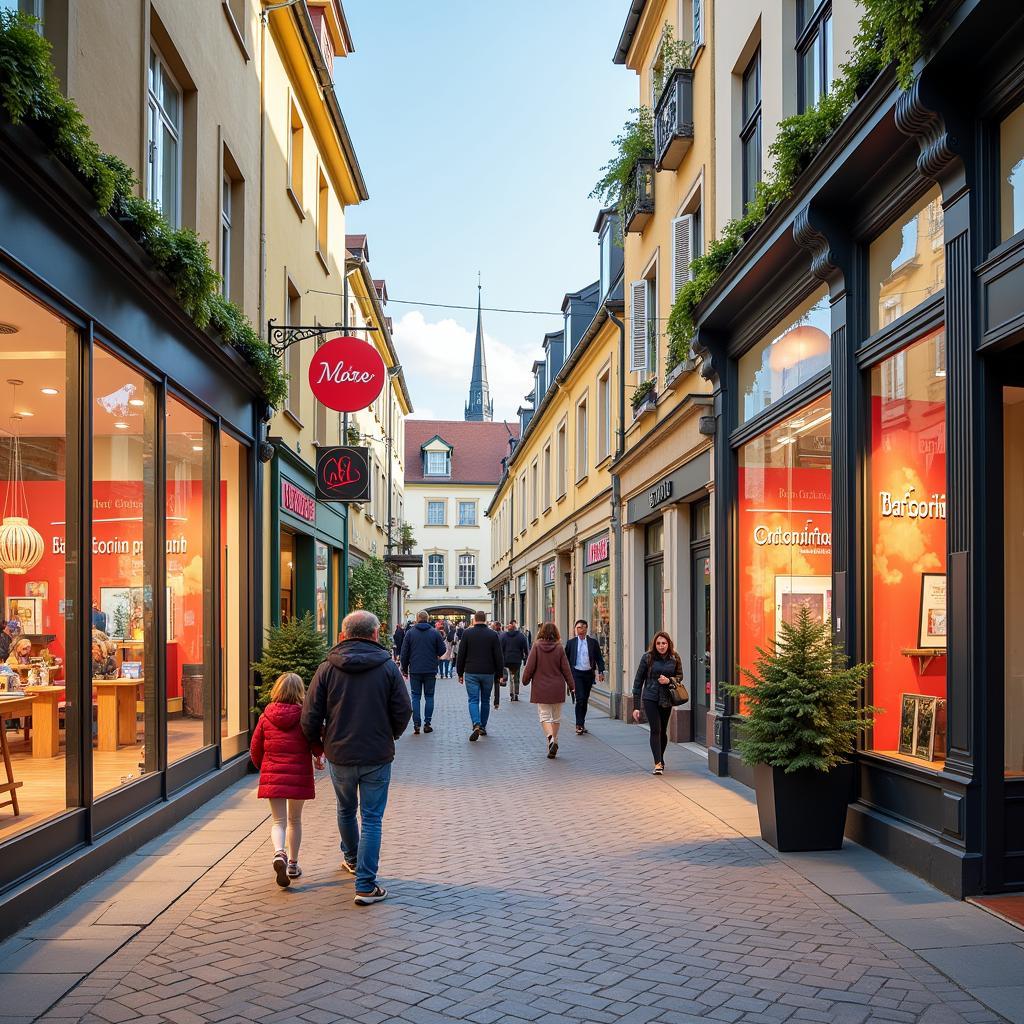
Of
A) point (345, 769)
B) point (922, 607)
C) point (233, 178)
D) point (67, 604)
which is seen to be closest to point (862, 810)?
point (922, 607)

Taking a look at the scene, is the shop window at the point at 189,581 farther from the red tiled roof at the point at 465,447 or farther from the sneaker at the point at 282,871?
the red tiled roof at the point at 465,447

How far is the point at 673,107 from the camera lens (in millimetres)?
14516

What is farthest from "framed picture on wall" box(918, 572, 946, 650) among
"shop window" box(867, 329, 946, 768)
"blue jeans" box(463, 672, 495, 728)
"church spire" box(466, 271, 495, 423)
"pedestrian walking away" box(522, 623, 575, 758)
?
"church spire" box(466, 271, 495, 423)

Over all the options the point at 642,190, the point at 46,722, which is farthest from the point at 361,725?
the point at 642,190

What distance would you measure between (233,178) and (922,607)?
9336 mm

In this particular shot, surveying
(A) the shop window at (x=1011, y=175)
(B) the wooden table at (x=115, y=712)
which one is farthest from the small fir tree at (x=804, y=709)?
(B) the wooden table at (x=115, y=712)

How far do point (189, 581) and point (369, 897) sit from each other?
4954 mm

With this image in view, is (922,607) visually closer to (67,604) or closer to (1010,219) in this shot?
(1010,219)

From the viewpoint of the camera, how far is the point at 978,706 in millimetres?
6406

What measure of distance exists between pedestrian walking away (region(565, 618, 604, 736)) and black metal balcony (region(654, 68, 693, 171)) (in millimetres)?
7295

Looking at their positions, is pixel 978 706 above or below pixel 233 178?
below

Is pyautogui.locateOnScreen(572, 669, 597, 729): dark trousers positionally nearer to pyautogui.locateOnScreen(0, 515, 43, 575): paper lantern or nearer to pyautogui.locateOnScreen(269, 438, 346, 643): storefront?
pyautogui.locateOnScreen(269, 438, 346, 643): storefront

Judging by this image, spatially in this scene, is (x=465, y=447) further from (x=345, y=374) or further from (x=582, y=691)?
(x=345, y=374)

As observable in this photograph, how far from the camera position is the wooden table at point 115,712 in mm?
7629
